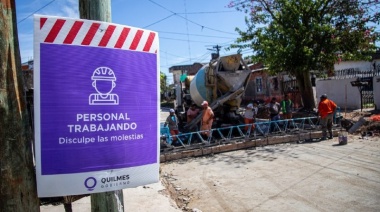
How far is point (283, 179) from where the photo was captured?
674 centimetres

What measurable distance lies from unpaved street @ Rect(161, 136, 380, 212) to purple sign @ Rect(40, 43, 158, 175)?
3716 millimetres

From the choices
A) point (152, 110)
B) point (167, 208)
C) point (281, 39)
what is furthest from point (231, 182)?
point (281, 39)

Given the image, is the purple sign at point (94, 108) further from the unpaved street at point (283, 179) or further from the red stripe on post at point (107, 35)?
the unpaved street at point (283, 179)

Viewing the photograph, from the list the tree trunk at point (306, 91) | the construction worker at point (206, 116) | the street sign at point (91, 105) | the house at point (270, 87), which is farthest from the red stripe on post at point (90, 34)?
the house at point (270, 87)

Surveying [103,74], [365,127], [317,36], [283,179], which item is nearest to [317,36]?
[317,36]

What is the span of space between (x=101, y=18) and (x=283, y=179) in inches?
229

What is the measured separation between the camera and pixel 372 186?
5.86 meters

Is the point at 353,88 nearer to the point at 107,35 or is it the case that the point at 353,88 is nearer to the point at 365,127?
the point at 365,127

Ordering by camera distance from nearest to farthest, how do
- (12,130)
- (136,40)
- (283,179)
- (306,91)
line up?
(12,130) < (136,40) < (283,179) < (306,91)

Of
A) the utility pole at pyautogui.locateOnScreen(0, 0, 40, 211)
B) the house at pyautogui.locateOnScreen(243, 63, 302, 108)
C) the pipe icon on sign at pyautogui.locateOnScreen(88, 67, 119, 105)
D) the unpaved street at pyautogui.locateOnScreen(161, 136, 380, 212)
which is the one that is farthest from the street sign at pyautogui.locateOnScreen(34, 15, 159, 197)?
the house at pyautogui.locateOnScreen(243, 63, 302, 108)

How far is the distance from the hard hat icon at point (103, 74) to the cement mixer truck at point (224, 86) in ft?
32.3

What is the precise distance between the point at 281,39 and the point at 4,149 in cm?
1330

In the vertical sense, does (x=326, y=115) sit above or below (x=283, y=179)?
above

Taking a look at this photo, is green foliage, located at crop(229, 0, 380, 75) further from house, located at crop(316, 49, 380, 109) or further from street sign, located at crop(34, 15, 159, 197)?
street sign, located at crop(34, 15, 159, 197)
